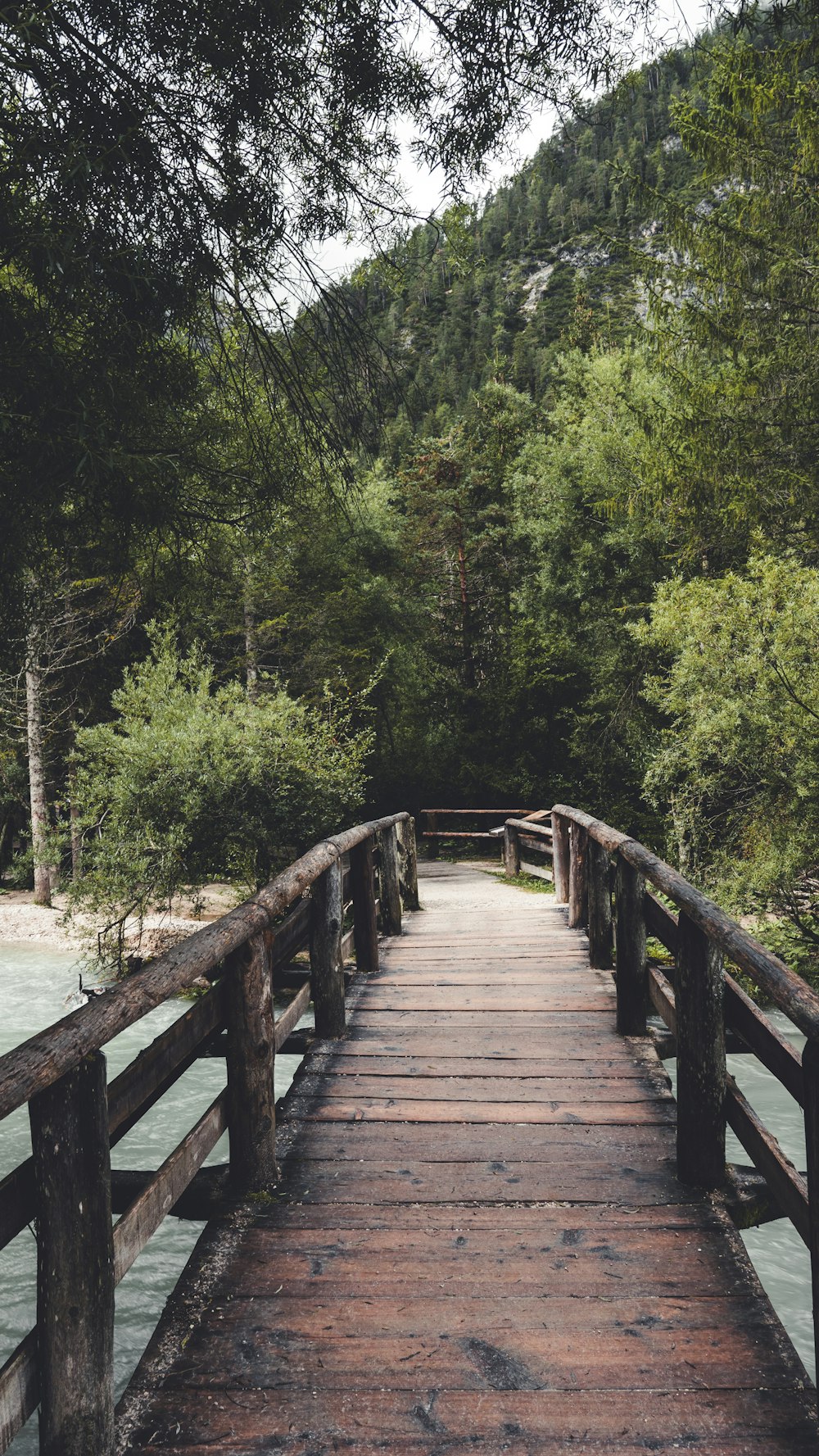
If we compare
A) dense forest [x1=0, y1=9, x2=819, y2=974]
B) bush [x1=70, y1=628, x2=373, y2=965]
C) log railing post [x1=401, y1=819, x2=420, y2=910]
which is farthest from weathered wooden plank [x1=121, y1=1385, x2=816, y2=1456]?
bush [x1=70, y1=628, x2=373, y2=965]

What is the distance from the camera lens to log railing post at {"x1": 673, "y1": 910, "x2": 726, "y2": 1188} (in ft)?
8.27

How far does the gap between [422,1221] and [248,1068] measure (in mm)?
672

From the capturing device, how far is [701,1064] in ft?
8.38

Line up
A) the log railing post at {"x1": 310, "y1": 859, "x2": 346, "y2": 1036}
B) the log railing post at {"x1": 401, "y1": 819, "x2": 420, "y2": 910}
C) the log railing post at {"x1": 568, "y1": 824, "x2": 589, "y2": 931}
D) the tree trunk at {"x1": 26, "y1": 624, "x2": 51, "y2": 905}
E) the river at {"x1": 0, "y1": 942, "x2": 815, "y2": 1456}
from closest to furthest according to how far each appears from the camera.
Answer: the log railing post at {"x1": 310, "y1": 859, "x2": 346, "y2": 1036} → the river at {"x1": 0, "y1": 942, "x2": 815, "y2": 1456} → the log railing post at {"x1": 568, "y1": 824, "x2": 589, "y2": 931} → the log railing post at {"x1": 401, "y1": 819, "x2": 420, "y2": 910} → the tree trunk at {"x1": 26, "y1": 624, "x2": 51, "y2": 905}

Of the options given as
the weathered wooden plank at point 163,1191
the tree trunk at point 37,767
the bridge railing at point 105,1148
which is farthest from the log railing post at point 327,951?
the tree trunk at point 37,767

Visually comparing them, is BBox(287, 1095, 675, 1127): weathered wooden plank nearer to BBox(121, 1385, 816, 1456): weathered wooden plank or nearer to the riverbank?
BBox(121, 1385, 816, 1456): weathered wooden plank

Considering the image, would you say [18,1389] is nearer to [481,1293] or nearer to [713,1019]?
[481,1293]

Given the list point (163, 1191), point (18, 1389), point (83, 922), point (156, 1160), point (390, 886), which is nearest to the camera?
point (18, 1389)

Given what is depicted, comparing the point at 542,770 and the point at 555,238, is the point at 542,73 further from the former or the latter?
the point at 555,238

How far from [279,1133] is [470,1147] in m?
0.68

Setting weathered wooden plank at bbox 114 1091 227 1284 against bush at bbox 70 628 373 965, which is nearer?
weathered wooden plank at bbox 114 1091 227 1284

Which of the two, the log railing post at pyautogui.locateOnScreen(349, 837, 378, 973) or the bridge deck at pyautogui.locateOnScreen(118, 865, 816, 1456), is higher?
the log railing post at pyautogui.locateOnScreen(349, 837, 378, 973)

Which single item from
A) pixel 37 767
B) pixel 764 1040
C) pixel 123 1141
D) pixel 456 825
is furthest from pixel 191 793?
pixel 456 825

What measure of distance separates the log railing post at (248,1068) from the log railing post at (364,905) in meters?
2.12
